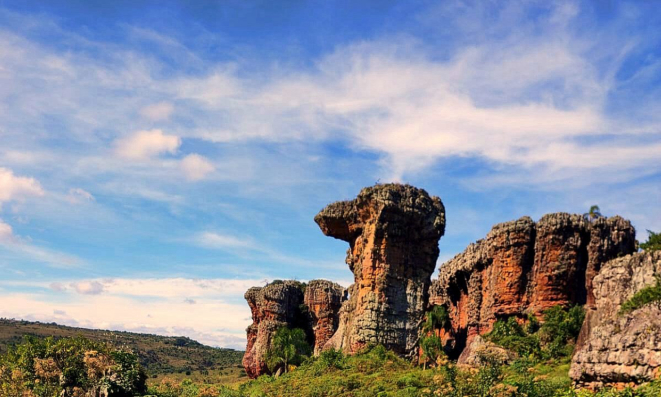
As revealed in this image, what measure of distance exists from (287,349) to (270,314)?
471 centimetres

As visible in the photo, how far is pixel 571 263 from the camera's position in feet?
116

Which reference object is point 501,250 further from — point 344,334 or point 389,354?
point 344,334

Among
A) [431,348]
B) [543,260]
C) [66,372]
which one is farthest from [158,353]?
[543,260]

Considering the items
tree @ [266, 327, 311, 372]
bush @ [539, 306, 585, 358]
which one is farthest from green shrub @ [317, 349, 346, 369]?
bush @ [539, 306, 585, 358]

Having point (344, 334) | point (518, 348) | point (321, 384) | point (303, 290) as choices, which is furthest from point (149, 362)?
point (518, 348)

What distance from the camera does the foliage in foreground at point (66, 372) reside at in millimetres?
29266

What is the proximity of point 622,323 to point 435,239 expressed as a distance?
28893 mm

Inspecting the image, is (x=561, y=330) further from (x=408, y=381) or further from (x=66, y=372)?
(x=66, y=372)

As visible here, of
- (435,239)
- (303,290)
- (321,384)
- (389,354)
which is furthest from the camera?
(303,290)

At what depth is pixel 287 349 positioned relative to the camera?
56188mm

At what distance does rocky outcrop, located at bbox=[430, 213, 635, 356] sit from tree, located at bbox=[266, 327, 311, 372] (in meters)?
21.0

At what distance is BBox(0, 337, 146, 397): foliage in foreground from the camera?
29.3 meters

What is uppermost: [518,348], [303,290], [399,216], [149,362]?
[399,216]

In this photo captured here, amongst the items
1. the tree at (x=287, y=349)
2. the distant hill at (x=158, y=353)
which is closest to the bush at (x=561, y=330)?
the tree at (x=287, y=349)
